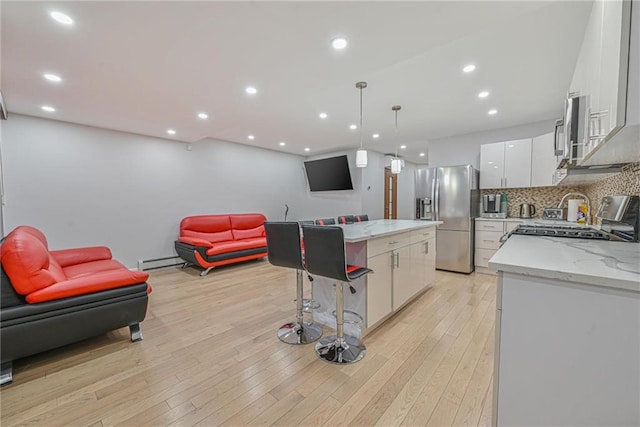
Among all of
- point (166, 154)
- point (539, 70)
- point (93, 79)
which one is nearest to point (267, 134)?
point (166, 154)

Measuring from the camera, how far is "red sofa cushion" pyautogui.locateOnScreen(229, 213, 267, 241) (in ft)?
18.3

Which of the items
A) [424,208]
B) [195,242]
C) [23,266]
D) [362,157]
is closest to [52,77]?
[23,266]

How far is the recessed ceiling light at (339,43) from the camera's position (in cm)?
195

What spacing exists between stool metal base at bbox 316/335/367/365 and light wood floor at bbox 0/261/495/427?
0.20 ft

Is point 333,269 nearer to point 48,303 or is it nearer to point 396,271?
point 396,271

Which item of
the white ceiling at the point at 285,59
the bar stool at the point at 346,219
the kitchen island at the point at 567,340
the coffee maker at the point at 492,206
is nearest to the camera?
the kitchen island at the point at 567,340

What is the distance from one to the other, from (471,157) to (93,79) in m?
5.62

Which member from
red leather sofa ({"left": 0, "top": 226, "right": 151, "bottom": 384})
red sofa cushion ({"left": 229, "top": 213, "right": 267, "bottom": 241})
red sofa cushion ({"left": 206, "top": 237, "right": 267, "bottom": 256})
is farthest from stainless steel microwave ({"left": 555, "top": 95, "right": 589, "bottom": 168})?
red sofa cushion ({"left": 229, "top": 213, "right": 267, "bottom": 241})

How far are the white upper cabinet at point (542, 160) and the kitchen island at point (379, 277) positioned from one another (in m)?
2.17

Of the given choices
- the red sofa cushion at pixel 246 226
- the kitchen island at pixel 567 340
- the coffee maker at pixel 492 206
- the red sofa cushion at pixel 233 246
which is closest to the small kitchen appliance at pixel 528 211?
the coffee maker at pixel 492 206

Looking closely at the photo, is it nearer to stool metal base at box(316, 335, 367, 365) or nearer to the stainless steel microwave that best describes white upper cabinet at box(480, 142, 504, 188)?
the stainless steel microwave

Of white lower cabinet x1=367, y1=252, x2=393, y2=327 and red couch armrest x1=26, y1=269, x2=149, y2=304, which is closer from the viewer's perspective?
red couch armrest x1=26, y1=269, x2=149, y2=304

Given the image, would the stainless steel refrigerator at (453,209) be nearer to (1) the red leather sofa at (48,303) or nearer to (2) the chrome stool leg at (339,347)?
(2) the chrome stool leg at (339,347)

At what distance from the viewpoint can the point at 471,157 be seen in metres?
4.84
